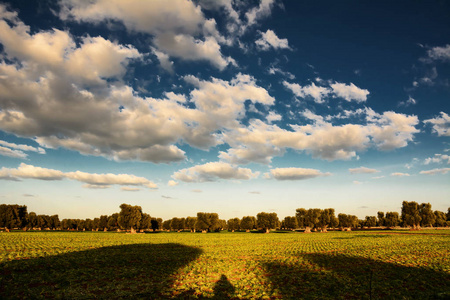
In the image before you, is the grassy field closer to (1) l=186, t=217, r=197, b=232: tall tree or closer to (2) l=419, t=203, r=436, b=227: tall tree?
(1) l=186, t=217, r=197, b=232: tall tree

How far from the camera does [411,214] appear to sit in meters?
152

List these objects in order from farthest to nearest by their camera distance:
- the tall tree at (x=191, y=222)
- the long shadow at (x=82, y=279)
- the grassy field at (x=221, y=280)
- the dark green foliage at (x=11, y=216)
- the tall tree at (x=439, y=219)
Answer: the tall tree at (x=439, y=219) → the tall tree at (x=191, y=222) → the dark green foliage at (x=11, y=216) → the grassy field at (x=221, y=280) → the long shadow at (x=82, y=279)

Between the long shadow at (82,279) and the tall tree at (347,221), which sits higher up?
the long shadow at (82,279)

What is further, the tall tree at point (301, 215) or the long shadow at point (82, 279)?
the tall tree at point (301, 215)

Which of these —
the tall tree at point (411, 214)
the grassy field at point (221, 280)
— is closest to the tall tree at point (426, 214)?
the tall tree at point (411, 214)

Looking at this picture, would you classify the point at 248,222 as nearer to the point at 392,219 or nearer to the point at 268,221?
the point at 268,221

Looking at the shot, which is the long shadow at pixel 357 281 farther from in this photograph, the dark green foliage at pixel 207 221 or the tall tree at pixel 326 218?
the tall tree at pixel 326 218

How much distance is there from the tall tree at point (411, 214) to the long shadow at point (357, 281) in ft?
525

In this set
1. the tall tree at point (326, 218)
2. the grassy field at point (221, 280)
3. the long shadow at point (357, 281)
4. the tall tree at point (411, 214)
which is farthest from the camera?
the tall tree at point (326, 218)

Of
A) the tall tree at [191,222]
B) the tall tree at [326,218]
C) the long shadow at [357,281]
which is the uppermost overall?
the long shadow at [357,281]

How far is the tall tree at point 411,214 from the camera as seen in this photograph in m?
148

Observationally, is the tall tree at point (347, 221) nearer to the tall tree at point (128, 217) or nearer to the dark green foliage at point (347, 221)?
the dark green foliage at point (347, 221)

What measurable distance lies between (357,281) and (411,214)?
581 ft

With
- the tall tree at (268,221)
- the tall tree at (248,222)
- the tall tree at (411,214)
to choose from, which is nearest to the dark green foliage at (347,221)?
the tall tree at (411,214)
